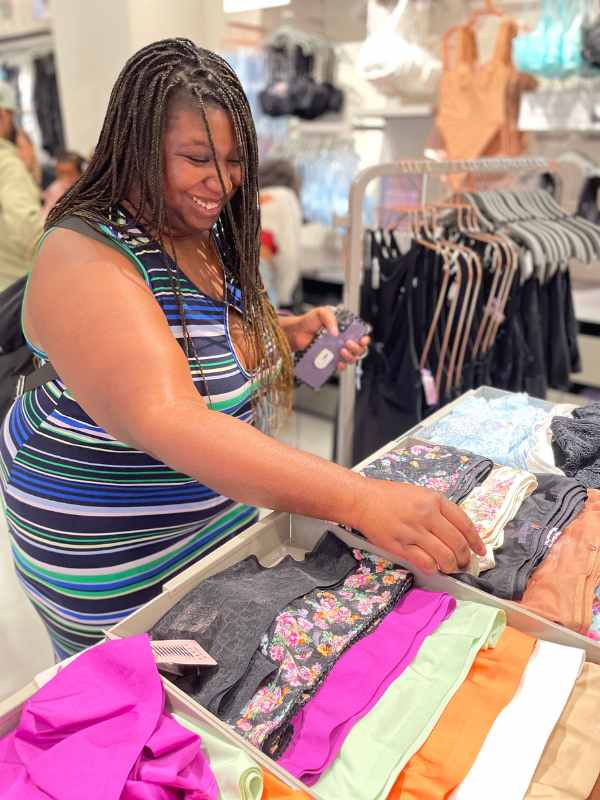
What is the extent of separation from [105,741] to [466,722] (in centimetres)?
35

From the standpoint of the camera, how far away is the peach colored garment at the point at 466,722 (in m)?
0.59

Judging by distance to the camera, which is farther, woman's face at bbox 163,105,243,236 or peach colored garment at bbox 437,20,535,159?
peach colored garment at bbox 437,20,535,159

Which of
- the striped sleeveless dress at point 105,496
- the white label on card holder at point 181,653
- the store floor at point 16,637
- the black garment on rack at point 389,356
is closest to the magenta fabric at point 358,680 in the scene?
the white label on card holder at point 181,653

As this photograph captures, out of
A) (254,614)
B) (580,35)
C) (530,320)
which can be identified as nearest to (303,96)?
(580,35)

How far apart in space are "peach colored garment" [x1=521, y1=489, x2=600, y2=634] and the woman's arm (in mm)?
119

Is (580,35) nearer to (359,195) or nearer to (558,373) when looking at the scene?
(558,373)

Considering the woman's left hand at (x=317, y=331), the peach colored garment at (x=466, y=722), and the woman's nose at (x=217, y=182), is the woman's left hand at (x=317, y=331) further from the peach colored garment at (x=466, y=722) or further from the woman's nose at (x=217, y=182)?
the peach colored garment at (x=466, y=722)

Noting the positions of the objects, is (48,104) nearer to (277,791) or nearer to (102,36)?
(102,36)

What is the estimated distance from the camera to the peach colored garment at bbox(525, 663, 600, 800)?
0.59 m

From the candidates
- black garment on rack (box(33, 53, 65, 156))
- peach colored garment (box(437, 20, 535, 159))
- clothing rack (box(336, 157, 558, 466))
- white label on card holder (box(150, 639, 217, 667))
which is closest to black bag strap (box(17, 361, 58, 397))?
white label on card holder (box(150, 639, 217, 667))

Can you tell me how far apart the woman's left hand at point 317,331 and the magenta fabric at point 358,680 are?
65 centimetres

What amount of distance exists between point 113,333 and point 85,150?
223cm

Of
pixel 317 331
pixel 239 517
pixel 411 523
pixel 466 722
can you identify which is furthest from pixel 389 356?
pixel 466 722

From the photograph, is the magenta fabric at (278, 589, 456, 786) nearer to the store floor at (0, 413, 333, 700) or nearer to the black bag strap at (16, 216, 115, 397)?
the black bag strap at (16, 216, 115, 397)
